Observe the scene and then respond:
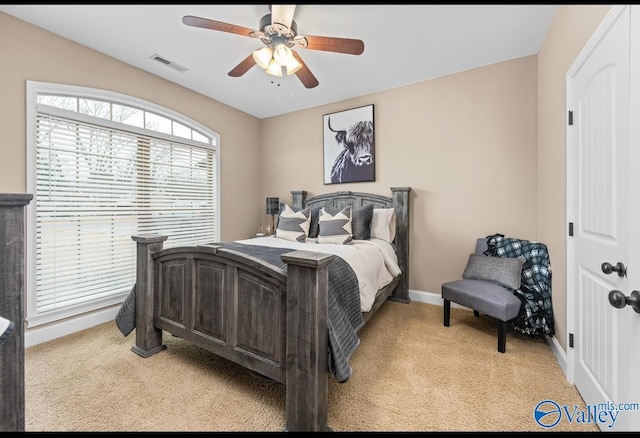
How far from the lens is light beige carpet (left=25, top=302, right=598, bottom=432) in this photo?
149 cm

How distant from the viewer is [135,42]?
8.44 feet

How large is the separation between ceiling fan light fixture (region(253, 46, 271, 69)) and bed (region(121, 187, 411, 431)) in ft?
5.21

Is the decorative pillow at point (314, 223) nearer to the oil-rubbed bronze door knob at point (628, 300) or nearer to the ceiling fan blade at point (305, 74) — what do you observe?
the ceiling fan blade at point (305, 74)

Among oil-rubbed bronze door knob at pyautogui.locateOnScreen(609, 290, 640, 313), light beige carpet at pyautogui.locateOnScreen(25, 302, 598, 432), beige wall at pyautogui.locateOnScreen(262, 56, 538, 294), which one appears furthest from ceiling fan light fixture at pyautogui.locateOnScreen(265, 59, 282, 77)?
oil-rubbed bronze door knob at pyautogui.locateOnScreen(609, 290, 640, 313)

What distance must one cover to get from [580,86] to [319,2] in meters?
1.90

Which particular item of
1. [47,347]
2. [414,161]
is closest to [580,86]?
[414,161]

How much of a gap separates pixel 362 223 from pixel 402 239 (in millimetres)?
603

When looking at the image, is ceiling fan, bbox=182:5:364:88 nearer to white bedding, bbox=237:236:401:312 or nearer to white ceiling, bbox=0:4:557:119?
white ceiling, bbox=0:4:557:119

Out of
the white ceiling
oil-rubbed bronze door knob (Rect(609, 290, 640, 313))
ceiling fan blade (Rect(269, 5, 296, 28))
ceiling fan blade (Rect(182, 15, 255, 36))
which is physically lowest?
oil-rubbed bronze door knob (Rect(609, 290, 640, 313))

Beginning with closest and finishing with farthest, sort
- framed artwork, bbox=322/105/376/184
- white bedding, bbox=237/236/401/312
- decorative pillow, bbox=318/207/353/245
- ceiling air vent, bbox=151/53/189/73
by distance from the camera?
1. white bedding, bbox=237/236/401/312
2. ceiling air vent, bbox=151/53/189/73
3. decorative pillow, bbox=318/207/353/245
4. framed artwork, bbox=322/105/376/184

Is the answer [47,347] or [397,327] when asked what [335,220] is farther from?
[47,347]

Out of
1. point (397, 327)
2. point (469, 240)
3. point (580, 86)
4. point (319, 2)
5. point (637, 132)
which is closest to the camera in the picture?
point (637, 132)

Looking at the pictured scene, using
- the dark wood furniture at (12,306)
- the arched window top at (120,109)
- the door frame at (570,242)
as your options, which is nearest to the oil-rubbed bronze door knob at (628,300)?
the door frame at (570,242)

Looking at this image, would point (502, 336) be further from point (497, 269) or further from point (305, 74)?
point (305, 74)
